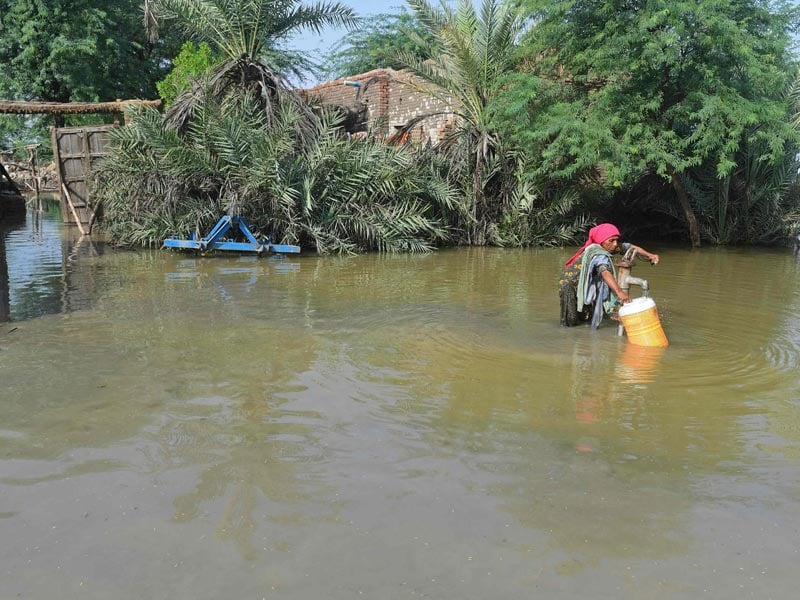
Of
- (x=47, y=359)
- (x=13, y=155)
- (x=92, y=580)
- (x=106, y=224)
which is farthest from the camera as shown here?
(x=13, y=155)

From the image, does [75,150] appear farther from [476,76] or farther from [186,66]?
[476,76]

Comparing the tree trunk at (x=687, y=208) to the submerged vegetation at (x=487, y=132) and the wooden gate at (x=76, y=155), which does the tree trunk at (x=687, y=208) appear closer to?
the submerged vegetation at (x=487, y=132)

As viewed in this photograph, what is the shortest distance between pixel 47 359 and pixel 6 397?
3.06 feet

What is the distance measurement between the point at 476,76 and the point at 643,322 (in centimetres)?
990

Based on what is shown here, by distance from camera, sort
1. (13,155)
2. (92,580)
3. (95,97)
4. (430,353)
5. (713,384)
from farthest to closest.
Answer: (13,155), (95,97), (430,353), (713,384), (92,580)

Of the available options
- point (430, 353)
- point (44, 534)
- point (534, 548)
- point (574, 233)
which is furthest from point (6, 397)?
point (574, 233)

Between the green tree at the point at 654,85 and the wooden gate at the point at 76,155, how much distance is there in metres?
9.04

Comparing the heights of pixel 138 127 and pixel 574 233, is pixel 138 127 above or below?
above

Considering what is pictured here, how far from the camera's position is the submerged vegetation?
12398 millimetres

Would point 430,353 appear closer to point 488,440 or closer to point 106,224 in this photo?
point 488,440

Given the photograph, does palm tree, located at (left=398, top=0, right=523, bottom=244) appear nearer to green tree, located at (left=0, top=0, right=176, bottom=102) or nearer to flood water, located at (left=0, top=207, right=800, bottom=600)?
flood water, located at (left=0, top=207, right=800, bottom=600)

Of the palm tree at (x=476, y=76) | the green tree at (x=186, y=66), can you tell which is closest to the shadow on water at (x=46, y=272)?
the green tree at (x=186, y=66)

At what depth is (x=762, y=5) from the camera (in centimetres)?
1305

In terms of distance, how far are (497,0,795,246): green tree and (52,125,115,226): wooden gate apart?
9.04 m
